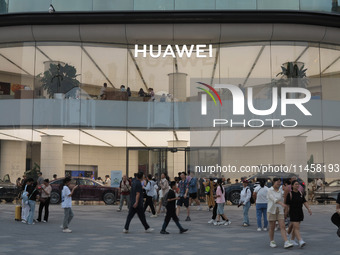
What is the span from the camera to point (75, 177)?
952 inches

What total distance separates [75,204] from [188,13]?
11.1m

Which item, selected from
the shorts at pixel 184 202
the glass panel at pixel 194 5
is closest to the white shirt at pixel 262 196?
the shorts at pixel 184 202

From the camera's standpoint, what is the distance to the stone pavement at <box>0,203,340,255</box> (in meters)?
9.84

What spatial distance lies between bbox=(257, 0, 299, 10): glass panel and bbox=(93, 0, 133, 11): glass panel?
650 cm

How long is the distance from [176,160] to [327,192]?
7.81m

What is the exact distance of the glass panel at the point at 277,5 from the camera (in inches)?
930

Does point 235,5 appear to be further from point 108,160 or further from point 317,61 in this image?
point 108,160

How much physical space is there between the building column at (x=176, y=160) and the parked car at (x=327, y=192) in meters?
6.91

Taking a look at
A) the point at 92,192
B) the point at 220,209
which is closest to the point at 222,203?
the point at 220,209

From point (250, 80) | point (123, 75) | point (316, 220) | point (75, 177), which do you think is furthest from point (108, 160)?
point (316, 220)

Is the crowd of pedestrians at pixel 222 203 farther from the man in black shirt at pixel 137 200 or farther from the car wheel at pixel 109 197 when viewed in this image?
the car wheel at pixel 109 197

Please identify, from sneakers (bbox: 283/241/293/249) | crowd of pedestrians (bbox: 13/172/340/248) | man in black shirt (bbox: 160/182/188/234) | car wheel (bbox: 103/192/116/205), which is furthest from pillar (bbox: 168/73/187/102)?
sneakers (bbox: 283/241/293/249)

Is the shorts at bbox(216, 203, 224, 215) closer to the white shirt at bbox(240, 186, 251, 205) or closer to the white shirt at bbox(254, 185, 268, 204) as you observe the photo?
the white shirt at bbox(240, 186, 251, 205)

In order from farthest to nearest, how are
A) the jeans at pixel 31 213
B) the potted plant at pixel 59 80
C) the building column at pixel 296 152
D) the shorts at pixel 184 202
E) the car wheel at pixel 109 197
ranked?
the potted plant at pixel 59 80 < the building column at pixel 296 152 < the car wheel at pixel 109 197 < the shorts at pixel 184 202 < the jeans at pixel 31 213
